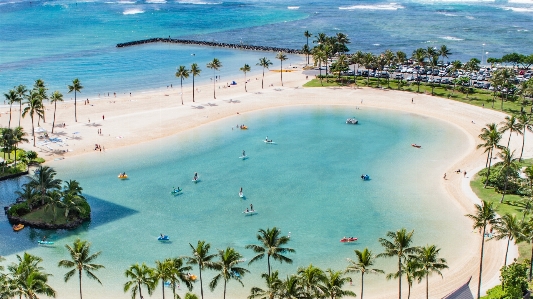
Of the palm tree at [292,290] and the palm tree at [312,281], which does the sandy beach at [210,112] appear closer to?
the palm tree at [312,281]

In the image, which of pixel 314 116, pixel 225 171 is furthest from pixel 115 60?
pixel 225 171

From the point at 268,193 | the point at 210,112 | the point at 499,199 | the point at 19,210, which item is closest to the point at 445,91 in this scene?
the point at 210,112

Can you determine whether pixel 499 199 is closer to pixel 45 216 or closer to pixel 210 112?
pixel 45 216

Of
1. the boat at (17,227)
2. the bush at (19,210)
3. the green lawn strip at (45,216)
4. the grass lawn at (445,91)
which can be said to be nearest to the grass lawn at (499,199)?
the grass lawn at (445,91)

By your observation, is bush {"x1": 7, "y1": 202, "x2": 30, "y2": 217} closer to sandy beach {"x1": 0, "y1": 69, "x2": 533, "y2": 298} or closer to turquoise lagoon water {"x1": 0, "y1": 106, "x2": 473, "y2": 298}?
turquoise lagoon water {"x1": 0, "y1": 106, "x2": 473, "y2": 298}

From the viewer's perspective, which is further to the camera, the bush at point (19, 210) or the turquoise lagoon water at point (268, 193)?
the bush at point (19, 210)
